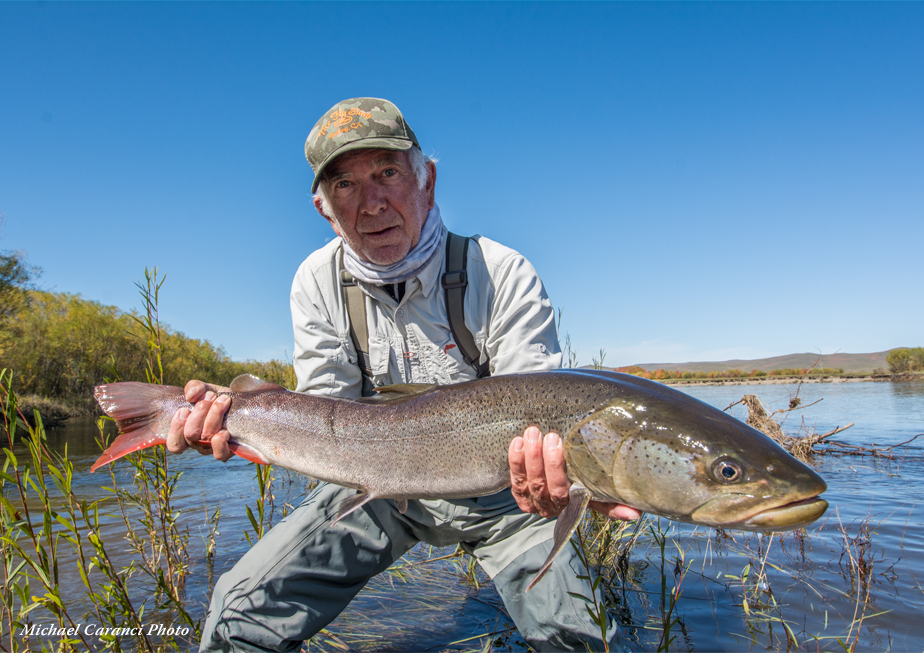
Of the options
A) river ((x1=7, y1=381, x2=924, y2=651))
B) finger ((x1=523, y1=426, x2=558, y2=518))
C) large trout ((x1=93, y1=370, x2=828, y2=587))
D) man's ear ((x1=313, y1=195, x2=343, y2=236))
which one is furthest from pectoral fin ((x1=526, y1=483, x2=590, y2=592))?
man's ear ((x1=313, y1=195, x2=343, y2=236))

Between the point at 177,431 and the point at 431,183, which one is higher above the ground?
the point at 431,183

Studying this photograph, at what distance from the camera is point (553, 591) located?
2.91 metres

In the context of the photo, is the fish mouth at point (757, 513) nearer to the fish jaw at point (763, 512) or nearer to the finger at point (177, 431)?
the fish jaw at point (763, 512)

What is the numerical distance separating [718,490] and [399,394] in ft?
5.50

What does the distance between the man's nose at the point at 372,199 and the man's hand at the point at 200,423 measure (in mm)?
1559

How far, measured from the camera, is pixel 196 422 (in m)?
3.11

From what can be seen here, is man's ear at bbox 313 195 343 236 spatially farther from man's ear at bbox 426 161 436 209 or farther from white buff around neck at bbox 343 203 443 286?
man's ear at bbox 426 161 436 209

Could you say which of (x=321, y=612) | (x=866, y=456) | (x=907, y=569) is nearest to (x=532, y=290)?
(x=321, y=612)

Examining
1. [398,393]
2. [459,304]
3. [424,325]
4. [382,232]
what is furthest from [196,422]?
[459,304]

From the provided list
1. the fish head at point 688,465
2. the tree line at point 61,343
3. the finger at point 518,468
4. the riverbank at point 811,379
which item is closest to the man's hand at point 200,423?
the finger at point 518,468

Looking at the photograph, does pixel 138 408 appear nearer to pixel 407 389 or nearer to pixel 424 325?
pixel 407 389

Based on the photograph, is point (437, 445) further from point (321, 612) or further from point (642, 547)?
point (642, 547)

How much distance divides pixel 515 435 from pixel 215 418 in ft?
6.00

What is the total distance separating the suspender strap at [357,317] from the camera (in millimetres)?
3850
